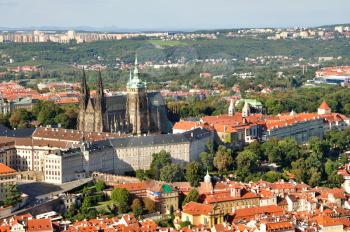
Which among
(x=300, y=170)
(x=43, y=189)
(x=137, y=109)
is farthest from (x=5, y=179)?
(x=300, y=170)

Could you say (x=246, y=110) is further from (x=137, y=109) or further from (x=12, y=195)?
(x=12, y=195)

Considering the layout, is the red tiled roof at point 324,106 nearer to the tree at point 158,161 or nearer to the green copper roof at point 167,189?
the tree at point 158,161

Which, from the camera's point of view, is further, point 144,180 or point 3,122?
point 3,122

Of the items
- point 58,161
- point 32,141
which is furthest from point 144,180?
point 32,141

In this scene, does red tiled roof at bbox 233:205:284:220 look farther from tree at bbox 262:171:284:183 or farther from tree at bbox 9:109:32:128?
tree at bbox 9:109:32:128

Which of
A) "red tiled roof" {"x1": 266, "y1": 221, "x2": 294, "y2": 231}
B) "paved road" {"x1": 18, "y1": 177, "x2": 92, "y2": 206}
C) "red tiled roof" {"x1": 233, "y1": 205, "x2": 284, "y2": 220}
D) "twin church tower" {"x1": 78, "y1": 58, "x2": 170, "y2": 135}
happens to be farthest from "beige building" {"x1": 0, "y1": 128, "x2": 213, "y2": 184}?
"red tiled roof" {"x1": 266, "y1": 221, "x2": 294, "y2": 231}

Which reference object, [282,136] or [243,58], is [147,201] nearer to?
[282,136]

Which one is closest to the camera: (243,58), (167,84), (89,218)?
(89,218)
